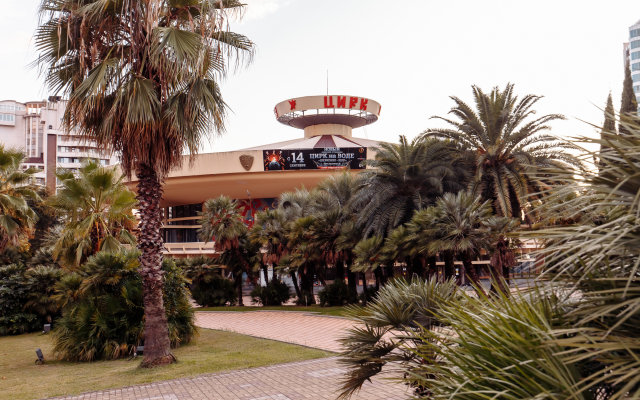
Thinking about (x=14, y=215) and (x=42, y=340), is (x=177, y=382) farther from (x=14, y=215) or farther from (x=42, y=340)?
(x=14, y=215)

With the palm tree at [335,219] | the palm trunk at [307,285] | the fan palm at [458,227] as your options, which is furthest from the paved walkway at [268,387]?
the palm trunk at [307,285]

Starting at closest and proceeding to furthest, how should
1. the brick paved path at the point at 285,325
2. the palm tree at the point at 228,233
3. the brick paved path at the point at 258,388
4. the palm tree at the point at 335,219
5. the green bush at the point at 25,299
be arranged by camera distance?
the brick paved path at the point at 258,388 → the brick paved path at the point at 285,325 → the green bush at the point at 25,299 → the palm tree at the point at 335,219 → the palm tree at the point at 228,233

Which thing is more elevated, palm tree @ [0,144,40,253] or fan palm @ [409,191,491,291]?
palm tree @ [0,144,40,253]

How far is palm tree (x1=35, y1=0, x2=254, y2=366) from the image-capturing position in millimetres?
11234

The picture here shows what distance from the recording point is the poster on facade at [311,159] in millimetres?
47656

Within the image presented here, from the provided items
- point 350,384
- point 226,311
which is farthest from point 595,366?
point 226,311

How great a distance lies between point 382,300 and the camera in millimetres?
6230

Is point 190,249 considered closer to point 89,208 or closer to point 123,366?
point 89,208

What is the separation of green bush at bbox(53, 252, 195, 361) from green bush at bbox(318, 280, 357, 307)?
1149 centimetres

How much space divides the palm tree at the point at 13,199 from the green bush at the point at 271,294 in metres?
12.3

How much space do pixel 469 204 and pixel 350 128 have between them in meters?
44.9

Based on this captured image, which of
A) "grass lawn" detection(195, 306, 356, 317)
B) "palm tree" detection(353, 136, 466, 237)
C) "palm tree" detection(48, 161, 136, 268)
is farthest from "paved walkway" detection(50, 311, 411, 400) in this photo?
"palm tree" detection(353, 136, 466, 237)

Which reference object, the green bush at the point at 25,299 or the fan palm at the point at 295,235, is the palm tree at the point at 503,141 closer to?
the fan palm at the point at 295,235

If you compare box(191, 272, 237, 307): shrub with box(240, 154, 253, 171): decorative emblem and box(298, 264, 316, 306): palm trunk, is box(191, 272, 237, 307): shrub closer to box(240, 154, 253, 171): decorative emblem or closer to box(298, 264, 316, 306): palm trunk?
box(298, 264, 316, 306): palm trunk
